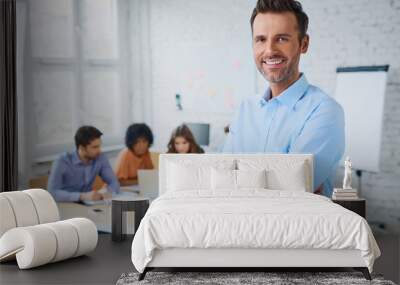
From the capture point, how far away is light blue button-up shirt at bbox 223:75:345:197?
26.2ft

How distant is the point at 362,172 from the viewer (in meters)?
8.12

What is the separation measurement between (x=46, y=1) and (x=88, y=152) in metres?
1.74

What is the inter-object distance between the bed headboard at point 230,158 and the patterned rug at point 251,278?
1895 millimetres

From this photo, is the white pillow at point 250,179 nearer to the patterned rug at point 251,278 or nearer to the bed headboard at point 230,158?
the bed headboard at point 230,158

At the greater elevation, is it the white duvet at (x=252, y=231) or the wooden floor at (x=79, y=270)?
the white duvet at (x=252, y=231)

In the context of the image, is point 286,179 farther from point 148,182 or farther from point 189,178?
point 148,182

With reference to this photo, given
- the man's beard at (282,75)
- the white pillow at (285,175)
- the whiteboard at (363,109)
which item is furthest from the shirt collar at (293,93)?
the white pillow at (285,175)

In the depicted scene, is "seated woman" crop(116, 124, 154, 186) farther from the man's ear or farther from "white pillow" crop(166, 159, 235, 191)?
the man's ear

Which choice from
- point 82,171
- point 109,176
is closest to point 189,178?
point 109,176

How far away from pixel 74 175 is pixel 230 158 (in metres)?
1.82

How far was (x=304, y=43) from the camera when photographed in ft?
26.5

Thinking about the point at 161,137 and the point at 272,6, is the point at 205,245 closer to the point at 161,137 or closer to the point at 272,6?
the point at 161,137

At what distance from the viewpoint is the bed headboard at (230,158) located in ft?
25.5

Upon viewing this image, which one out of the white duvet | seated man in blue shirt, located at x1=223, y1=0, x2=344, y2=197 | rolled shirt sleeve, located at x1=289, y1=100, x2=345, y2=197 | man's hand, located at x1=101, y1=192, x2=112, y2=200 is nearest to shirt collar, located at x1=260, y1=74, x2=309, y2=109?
seated man in blue shirt, located at x1=223, y1=0, x2=344, y2=197
